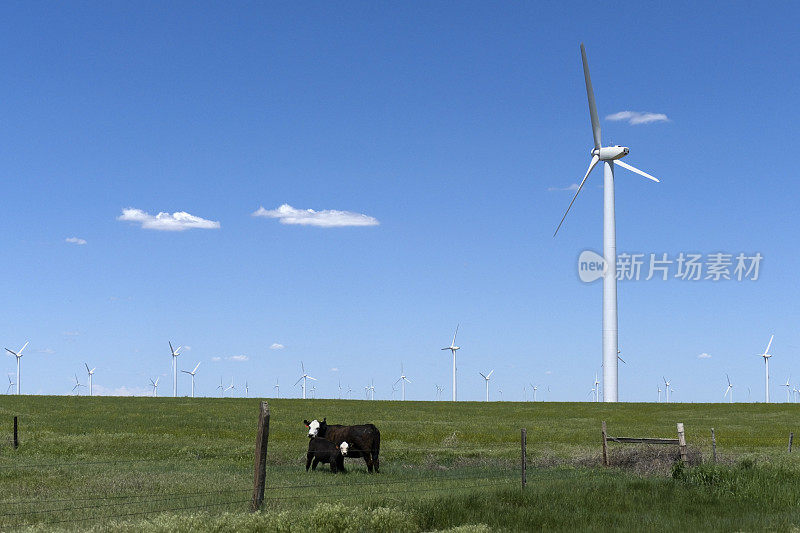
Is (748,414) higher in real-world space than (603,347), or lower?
lower

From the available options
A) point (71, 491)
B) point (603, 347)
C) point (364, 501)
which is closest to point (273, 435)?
point (71, 491)

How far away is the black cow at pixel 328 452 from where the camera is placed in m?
25.0

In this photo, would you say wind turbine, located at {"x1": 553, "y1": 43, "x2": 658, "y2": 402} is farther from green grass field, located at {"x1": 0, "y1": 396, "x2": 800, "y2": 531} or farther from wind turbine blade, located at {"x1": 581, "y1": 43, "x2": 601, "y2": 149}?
green grass field, located at {"x1": 0, "y1": 396, "x2": 800, "y2": 531}

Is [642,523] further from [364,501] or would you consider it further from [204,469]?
[204,469]

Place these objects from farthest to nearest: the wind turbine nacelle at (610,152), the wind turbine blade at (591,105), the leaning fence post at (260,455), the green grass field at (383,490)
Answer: the wind turbine nacelle at (610,152)
the wind turbine blade at (591,105)
the green grass field at (383,490)
the leaning fence post at (260,455)

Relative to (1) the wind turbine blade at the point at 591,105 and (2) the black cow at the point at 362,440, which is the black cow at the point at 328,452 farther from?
(1) the wind turbine blade at the point at 591,105

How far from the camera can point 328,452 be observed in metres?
25.3

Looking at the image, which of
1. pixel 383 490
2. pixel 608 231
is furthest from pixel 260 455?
pixel 608 231

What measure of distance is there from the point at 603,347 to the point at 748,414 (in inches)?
562

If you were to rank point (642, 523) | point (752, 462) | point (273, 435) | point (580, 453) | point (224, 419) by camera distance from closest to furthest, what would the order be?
point (642, 523)
point (752, 462)
point (580, 453)
point (273, 435)
point (224, 419)

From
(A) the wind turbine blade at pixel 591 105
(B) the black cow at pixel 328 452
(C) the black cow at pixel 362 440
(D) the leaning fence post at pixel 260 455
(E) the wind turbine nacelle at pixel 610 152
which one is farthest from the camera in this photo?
(E) the wind turbine nacelle at pixel 610 152

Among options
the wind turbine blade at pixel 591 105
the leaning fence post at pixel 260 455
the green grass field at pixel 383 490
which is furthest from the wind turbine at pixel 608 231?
the leaning fence post at pixel 260 455

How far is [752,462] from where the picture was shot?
85.1ft

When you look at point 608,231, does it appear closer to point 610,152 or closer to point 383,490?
point 610,152
